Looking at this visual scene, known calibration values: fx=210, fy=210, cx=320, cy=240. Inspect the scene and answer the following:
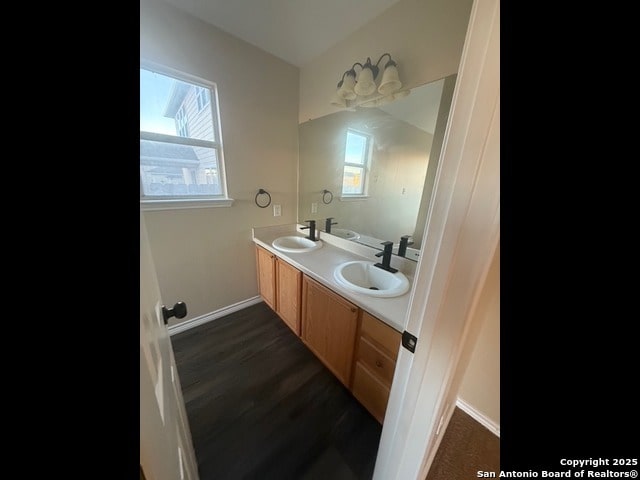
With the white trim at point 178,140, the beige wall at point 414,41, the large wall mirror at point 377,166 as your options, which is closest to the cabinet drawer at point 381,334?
the large wall mirror at point 377,166

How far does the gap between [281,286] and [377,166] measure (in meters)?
1.24

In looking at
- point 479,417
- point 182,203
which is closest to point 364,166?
point 182,203

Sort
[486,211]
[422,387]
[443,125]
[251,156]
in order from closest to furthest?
[486,211]
[422,387]
[443,125]
[251,156]

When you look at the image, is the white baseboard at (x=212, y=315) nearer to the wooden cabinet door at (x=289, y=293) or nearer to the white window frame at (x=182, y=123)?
the wooden cabinet door at (x=289, y=293)

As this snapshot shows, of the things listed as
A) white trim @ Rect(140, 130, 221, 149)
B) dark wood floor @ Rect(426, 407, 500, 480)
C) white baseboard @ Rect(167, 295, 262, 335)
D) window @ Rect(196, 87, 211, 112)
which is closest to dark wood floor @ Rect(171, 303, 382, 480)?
white baseboard @ Rect(167, 295, 262, 335)

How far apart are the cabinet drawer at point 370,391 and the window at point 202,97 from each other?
211 centimetres

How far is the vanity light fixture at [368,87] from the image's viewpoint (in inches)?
49.7

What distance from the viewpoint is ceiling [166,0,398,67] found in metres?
1.27

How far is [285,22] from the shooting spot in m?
1.41

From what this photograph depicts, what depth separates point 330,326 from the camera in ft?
4.40
